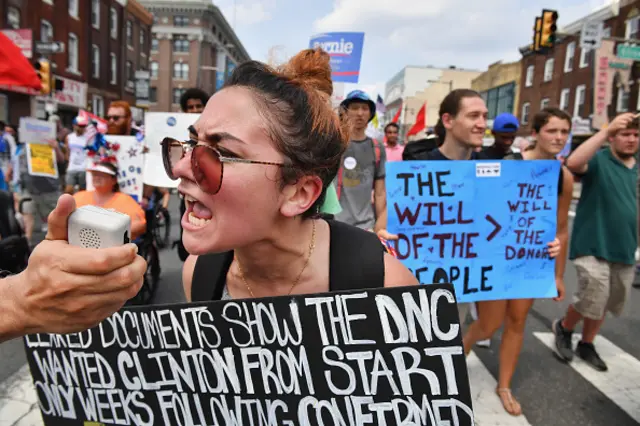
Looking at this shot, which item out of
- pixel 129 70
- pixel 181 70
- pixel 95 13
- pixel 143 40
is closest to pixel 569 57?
pixel 95 13

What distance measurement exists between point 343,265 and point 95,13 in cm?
3527

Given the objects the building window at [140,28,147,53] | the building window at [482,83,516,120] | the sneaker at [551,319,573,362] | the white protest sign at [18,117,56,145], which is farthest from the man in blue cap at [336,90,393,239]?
the building window at [140,28,147,53]

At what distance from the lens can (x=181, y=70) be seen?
Answer: 188 feet

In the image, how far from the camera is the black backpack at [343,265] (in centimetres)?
163

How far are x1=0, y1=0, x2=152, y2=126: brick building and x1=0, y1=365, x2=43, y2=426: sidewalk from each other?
63.6 ft

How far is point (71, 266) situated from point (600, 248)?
398 centimetres

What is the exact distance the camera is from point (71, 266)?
35.2 inches

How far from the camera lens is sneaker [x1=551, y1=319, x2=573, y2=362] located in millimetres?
4141

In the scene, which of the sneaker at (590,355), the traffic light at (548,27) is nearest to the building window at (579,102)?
the traffic light at (548,27)

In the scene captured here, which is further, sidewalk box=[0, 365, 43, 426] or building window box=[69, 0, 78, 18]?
building window box=[69, 0, 78, 18]

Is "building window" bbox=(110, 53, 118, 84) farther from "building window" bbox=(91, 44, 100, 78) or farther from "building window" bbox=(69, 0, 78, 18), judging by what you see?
"building window" bbox=(69, 0, 78, 18)

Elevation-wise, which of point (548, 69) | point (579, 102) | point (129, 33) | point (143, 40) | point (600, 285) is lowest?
point (600, 285)

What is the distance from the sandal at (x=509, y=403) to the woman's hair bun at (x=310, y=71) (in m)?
2.66

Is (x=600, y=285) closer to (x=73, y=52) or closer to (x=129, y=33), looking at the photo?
(x=73, y=52)
